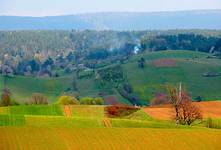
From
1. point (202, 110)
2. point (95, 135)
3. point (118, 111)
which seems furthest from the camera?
point (202, 110)

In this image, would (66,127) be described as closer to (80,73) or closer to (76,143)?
(76,143)

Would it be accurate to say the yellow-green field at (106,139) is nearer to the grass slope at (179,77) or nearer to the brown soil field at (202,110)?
the brown soil field at (202,110)

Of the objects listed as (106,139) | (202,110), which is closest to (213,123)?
(202,110)

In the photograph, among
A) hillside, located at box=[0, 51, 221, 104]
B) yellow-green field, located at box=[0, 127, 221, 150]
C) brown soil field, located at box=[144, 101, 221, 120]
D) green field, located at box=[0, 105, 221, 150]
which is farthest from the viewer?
hillside, located at box=[0, 51, 221, 104]

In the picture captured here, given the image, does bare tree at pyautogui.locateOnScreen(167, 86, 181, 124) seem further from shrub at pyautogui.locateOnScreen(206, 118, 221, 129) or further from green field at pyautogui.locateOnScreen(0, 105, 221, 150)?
shrub at pyautogui.locateOnScreen(206, 118, 221, 129)

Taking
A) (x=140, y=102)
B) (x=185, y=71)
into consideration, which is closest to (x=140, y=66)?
(x=185, y=71)

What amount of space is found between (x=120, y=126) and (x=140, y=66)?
4427 inches

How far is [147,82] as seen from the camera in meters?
151

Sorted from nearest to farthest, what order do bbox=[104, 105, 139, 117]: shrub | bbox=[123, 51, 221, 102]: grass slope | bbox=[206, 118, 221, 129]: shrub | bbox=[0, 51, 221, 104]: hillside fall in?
1. bbox=[206, 118, 221, 129]: shrub
2. bbox=[104, 105, 139, 117]: shrub
3. bbox=[123, 51, 221, 102]: grass slope
4. bbox=[0, 51, 221, 104]: hillside

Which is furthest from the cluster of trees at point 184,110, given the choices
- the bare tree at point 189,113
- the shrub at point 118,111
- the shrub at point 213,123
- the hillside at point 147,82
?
the hillside at point 147,82

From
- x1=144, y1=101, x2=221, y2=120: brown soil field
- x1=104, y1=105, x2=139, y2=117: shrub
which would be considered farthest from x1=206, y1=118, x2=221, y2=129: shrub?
x1=104, y1=105, x2=139, y2=117: shrub

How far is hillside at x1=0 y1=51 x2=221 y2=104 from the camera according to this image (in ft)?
459

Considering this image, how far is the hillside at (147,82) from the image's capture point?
459ft

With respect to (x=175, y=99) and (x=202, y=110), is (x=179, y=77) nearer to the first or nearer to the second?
(x=202, y=110)
